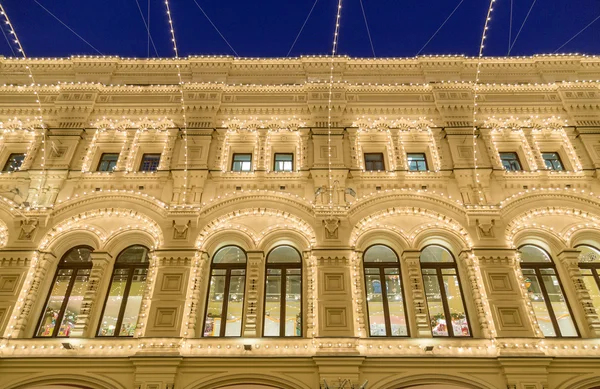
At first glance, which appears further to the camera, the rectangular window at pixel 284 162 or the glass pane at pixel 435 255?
the rectangular window at pixel 284 162

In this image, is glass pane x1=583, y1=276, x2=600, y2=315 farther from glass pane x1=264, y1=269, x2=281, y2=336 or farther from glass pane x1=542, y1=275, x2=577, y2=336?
glass pane x1=264, y1=269, x2=281, y2=336

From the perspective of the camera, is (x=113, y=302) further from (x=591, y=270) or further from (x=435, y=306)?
(x=591, y=270)

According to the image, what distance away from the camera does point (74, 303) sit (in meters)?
12.1

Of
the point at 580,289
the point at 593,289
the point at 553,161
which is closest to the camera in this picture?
the point at 580,289

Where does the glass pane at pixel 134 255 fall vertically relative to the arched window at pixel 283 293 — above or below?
above

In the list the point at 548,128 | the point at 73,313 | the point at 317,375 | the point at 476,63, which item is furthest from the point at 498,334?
the point at 73,313

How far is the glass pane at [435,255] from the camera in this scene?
12.8 m

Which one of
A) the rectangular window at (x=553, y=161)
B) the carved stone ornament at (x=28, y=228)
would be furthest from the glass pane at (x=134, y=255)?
the rectangular window at (x=553, y=161)

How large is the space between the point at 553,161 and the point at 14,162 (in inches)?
715

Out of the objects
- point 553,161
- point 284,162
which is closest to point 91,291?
point 284,162

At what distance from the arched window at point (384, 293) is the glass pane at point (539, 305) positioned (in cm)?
350

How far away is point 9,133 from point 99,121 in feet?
10.2

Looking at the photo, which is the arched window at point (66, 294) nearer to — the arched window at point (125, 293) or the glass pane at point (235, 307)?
the arched window at point (125, 293)

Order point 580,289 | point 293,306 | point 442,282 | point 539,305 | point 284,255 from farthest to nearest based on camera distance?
point 284,255, point 442,282, point 293,306, point 539,305, point 580,289
